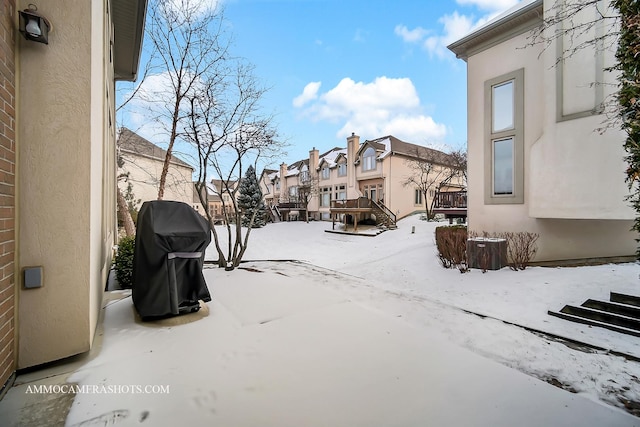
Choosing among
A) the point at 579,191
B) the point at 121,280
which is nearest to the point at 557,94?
the point at 579,191

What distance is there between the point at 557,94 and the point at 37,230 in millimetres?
10120

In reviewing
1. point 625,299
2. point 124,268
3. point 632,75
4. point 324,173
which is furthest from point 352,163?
point 124,268

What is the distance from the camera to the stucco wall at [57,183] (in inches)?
99.7

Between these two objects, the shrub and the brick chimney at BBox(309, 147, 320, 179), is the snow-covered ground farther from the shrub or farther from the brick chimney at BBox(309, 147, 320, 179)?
the brick chimney at BBox(309, 147, 320, 179)

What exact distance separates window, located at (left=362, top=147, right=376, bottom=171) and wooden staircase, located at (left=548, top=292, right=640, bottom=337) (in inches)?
849

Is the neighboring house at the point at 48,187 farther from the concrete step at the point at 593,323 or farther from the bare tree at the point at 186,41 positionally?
the concrete step at the point at 593,323

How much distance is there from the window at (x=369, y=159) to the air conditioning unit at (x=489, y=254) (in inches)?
726

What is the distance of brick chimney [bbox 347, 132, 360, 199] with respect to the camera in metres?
28.1

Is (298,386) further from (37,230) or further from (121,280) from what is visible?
(121,280)

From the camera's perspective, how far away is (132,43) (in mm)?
7246

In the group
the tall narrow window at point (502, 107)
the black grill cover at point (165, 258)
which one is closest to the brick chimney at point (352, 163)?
the tall narrow window at point (502, 107)

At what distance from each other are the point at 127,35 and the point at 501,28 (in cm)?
1060

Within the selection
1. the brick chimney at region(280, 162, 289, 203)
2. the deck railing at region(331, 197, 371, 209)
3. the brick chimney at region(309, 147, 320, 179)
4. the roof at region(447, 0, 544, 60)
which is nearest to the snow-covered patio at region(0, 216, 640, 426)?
the roof at region(447, 0, 544, 60)

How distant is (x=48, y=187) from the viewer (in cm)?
261
